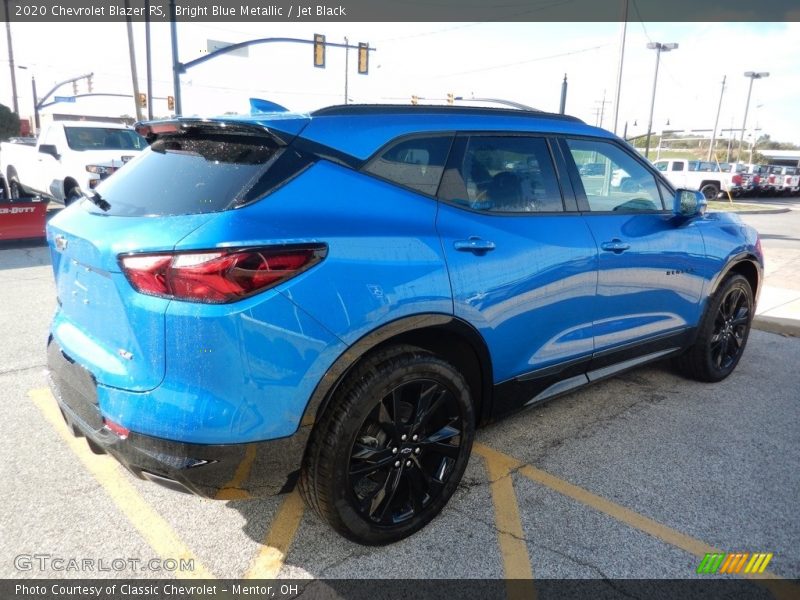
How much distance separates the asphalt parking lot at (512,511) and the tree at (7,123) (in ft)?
145

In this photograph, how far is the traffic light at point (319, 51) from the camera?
21219 millimetres

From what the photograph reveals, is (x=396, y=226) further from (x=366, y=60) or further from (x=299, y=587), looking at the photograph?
(x=366, y=60)

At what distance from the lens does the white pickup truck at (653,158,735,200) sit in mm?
28531

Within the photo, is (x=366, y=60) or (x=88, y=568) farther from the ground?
(x=366, y=60)

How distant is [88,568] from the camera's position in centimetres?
234

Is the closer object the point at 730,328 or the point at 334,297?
the point at 334,297

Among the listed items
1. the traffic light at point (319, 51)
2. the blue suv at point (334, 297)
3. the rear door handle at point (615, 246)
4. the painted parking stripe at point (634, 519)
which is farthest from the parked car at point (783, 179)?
the painted parking stripe at point (634, 519)

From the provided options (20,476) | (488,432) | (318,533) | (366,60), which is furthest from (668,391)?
(366,60)

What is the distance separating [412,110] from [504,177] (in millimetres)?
584

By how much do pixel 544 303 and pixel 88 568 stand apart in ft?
7.60

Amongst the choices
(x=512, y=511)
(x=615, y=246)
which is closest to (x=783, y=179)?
(x=615, y=246)

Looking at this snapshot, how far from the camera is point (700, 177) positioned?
28.8 metres

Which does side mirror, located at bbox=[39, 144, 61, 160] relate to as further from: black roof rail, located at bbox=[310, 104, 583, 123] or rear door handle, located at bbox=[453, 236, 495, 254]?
rear door handle, located at bbox=[453, 236, 495, 254]

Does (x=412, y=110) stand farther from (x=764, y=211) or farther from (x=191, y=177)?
(x=764, y=211)
